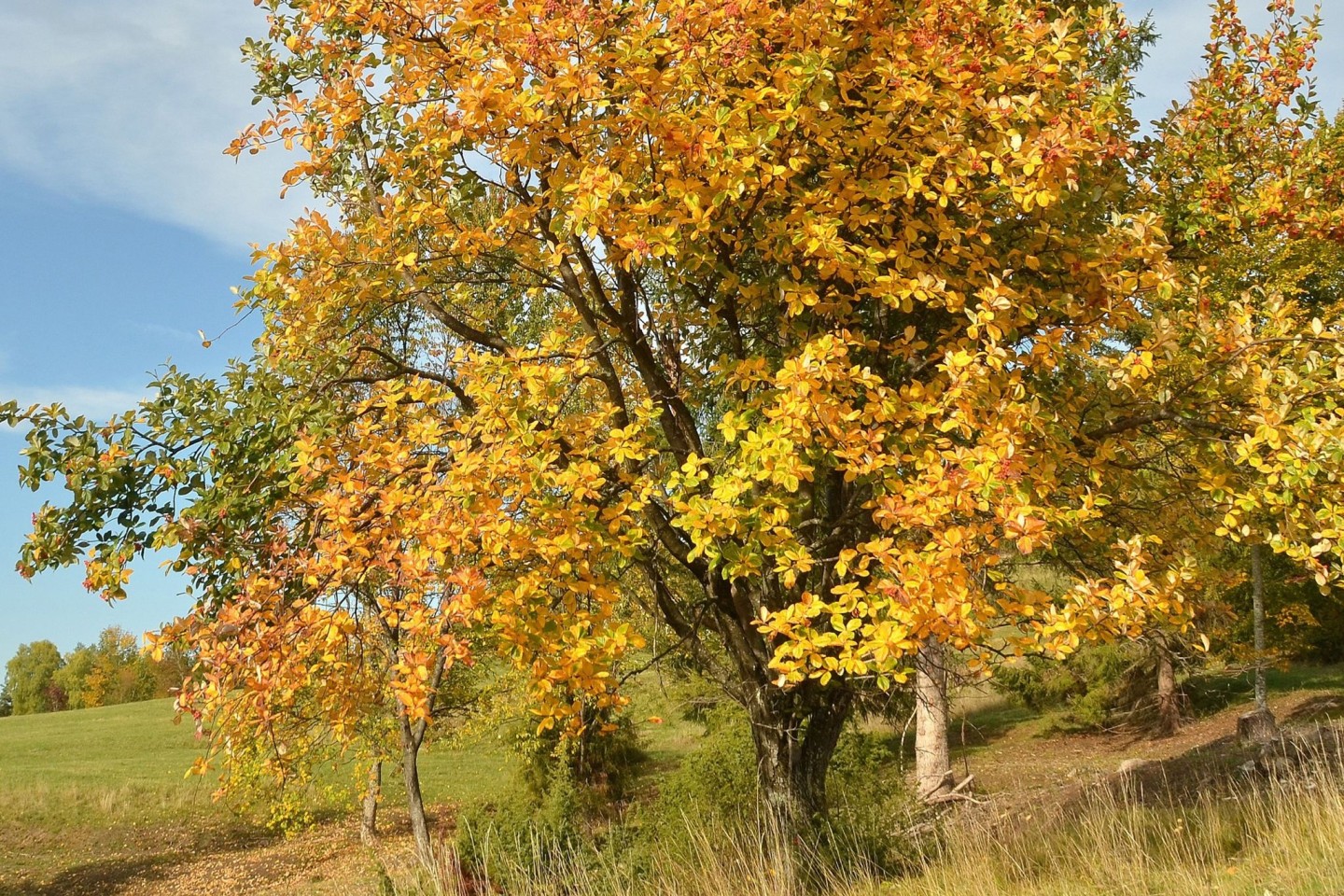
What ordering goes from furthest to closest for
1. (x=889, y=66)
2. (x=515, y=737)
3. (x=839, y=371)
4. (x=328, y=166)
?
(x=515, y=737) → (x=328, y=166) → (x=889, y=66) → (x=839, y=371)

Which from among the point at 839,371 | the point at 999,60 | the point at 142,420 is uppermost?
the point at 999,60

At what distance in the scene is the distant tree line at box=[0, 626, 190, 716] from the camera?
66188 mm

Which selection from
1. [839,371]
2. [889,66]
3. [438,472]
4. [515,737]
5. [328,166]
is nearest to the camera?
[839,371]

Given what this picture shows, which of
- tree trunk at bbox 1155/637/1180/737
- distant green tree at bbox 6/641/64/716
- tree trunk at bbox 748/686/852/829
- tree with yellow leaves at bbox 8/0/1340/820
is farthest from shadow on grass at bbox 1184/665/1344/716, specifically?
distant green tree at bbox 6/641/64/716

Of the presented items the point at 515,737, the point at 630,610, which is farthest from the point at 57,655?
the point at 630,610

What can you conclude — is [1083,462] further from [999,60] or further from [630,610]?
[630,610]

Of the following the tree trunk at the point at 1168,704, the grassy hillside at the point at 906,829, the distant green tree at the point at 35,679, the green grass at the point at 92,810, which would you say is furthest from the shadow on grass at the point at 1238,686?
the distant green tree at the point at 35,679

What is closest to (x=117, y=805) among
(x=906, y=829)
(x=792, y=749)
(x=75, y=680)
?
(x=906, y=829)

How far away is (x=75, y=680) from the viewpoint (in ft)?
224

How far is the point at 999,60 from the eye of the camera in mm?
4707

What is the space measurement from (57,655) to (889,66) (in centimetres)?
8983

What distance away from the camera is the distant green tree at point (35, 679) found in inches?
2655

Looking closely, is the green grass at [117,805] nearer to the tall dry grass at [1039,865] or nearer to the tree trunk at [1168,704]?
the tall dry grass at [1039,865]

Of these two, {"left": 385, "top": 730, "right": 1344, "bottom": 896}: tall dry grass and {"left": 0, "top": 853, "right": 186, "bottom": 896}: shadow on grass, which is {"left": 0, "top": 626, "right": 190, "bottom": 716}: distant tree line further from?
{"left": 385, "top": 730, "right": 1344, "bottom": 896}: tall dry grass
